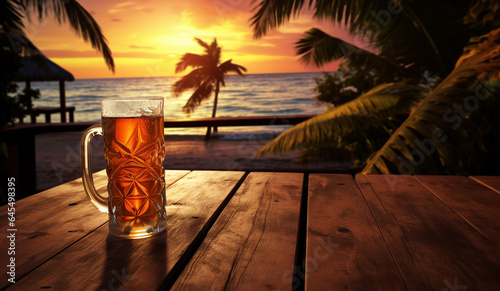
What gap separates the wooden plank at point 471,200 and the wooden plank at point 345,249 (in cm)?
20

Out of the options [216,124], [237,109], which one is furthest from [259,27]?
[237,109]

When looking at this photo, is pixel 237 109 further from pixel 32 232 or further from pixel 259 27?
pixel 32 232

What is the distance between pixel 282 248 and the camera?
649 mm

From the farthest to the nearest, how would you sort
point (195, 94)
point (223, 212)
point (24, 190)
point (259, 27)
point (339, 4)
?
1. point (195, 94)
2. point (259, 27)
3. point (339, 4)
4. point (24, 190)
5. point (223, 212)

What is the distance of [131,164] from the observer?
74 cm

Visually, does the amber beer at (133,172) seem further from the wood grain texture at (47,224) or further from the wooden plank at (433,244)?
the wooden plank at (433,244)

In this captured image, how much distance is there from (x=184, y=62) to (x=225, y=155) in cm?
844

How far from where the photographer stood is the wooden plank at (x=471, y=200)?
0.76m

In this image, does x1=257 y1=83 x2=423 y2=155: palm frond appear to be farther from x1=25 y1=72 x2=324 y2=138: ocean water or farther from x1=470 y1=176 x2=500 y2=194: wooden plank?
x1=25 y1=72 x2=324 y2=138: ocean water

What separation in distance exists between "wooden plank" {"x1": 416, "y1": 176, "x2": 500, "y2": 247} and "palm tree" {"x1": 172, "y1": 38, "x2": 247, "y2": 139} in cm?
1496

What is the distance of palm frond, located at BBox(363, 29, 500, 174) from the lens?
198cm

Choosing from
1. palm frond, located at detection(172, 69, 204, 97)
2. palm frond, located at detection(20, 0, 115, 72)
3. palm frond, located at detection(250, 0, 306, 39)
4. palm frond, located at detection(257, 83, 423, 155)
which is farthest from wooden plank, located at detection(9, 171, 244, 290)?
palm frond, located at detection(172, 69, 204, 97)

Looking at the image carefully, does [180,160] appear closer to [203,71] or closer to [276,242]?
[203,71]

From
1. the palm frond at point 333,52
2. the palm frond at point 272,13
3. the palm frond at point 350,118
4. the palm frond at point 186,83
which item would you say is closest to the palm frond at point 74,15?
the palm frond at point 272,13
